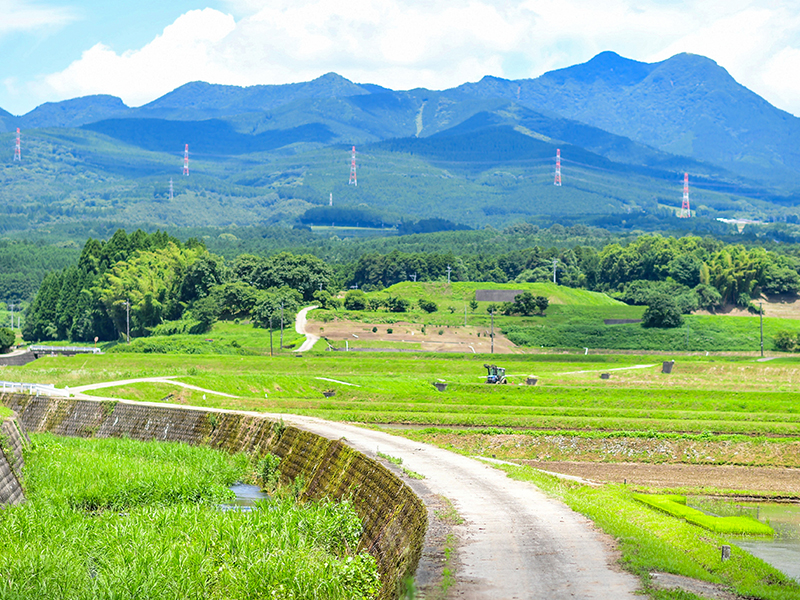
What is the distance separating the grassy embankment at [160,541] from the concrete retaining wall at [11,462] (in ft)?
1.79

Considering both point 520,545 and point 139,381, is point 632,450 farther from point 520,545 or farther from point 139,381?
point 139,381

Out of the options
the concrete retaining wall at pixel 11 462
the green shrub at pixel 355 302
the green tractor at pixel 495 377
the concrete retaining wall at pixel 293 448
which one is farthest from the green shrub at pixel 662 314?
the concrete retaining wall at pixel 11 462

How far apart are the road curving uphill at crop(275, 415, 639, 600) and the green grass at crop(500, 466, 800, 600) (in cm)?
53

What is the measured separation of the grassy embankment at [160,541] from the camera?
821 inches

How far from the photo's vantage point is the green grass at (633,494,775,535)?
3048 centimetres

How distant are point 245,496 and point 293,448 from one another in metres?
3.96

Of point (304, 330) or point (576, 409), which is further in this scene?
point (304, 330)

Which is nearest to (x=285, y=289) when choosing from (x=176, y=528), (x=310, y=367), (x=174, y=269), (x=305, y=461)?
(x=174, y=269)

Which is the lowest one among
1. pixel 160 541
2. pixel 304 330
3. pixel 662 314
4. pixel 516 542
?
pixel 304 330

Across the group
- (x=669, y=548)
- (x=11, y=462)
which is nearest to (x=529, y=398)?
(x=11, y=462)

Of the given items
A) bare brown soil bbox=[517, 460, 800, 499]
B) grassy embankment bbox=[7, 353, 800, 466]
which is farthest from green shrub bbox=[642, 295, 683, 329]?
bare brown soil bbox=[517, 460, 800, 499]

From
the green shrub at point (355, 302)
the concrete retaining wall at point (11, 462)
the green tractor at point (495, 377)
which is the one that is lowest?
the green tractor at point (495, 377)

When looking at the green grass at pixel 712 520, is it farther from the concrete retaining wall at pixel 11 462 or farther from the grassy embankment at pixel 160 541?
the concrete retaining wall at pixel 11 462

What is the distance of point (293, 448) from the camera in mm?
40312
